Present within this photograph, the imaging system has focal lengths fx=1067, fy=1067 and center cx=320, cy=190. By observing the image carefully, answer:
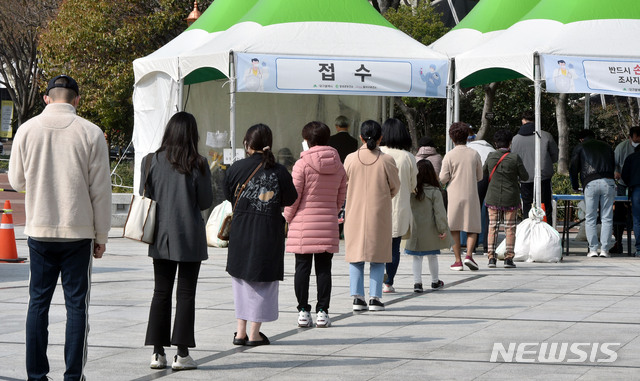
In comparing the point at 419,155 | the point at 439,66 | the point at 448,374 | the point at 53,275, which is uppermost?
the point at 439,66

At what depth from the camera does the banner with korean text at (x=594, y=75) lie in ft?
47.8

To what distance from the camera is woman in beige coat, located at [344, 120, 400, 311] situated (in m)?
9.28

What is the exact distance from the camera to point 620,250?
1581 centimetres

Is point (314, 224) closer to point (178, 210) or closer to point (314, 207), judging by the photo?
point (314, 207)

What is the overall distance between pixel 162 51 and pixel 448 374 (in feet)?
40.5

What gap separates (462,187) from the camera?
42.3 ft

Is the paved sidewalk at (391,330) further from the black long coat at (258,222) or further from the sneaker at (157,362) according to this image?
the black long coat at (258,222)

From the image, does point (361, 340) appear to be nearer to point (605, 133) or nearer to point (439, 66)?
point (439, 66)

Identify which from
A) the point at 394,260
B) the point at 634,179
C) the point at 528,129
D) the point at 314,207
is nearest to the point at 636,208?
the point at 634,179

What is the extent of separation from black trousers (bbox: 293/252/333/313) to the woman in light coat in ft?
4.97

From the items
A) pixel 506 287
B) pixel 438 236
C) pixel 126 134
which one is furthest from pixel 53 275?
pixel 126 134

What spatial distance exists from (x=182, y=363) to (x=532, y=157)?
A: 32.0 ft

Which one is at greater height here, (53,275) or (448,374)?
(53,275)

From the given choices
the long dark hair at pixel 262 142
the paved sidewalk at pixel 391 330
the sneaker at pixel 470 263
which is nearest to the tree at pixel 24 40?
the sneaker at pixel 470 263
